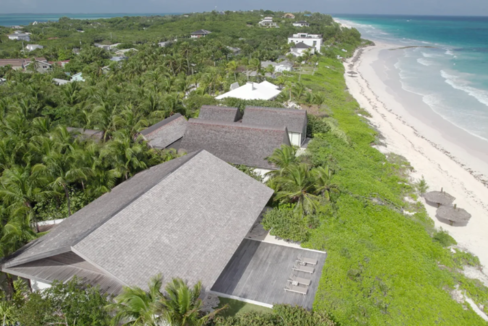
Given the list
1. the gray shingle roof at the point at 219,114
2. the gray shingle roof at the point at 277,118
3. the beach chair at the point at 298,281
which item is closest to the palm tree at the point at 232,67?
the gray shingle roof at the point at 219,114

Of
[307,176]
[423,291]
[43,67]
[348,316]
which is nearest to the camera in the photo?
[348,316]

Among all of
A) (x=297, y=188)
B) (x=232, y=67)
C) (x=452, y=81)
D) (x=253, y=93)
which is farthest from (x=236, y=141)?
(x=452, y=81)

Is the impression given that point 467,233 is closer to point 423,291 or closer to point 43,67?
point 423,291

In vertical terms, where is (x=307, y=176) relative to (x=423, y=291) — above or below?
above

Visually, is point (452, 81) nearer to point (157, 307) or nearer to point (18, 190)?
point (18, 190)

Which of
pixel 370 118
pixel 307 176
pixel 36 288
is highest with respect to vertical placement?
pixel 307 176

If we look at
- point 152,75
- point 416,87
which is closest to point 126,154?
point 152,75

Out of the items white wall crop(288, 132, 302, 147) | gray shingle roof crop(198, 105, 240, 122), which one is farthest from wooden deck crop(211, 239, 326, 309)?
gray shingle roof crop(198, 105, 240, 122)
